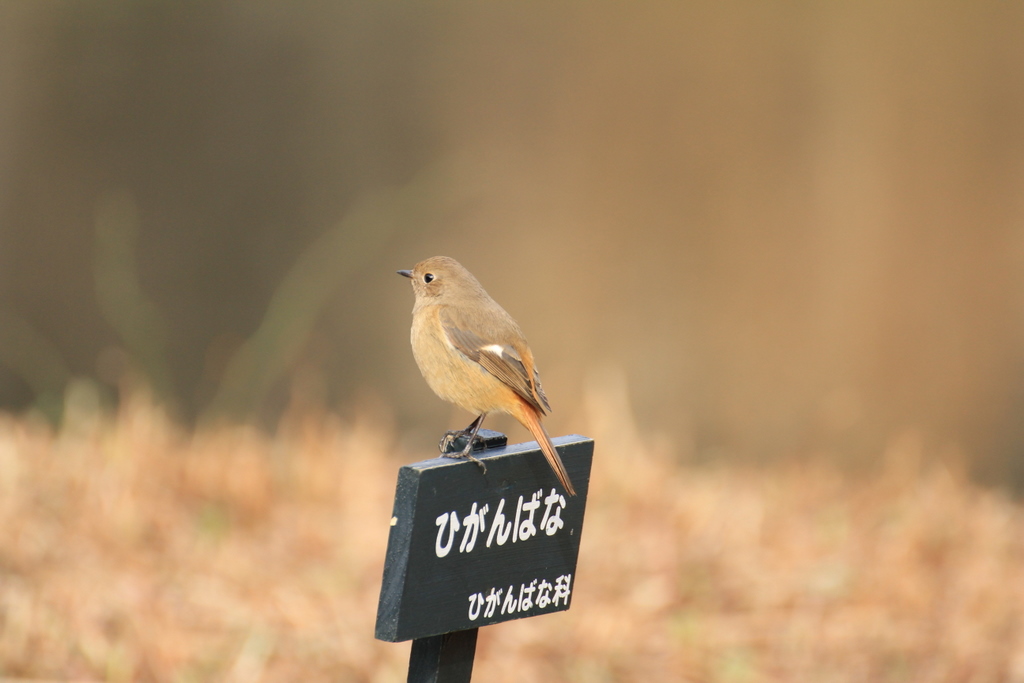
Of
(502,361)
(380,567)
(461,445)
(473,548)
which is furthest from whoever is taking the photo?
(380,567)

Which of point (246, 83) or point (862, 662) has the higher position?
point (246, 83)

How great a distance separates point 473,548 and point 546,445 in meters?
0.29

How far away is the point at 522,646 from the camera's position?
4.20 metres

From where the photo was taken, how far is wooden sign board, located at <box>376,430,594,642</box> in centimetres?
234

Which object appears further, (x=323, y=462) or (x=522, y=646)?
(x=323, y=462)

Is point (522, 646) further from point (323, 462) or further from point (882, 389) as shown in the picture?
point (882, 389)

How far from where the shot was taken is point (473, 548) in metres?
2.47

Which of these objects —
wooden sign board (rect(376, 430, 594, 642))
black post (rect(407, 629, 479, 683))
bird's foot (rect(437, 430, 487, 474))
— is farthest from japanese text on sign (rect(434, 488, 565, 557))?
black post (rect(407, 629, 479, 683))

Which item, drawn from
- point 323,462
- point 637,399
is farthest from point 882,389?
point 323,462

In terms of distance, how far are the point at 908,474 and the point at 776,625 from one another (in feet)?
6.32

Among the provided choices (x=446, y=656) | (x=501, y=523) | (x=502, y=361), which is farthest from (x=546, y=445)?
(x=446, y=656)

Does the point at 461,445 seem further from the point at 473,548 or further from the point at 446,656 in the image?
the point at 446,656

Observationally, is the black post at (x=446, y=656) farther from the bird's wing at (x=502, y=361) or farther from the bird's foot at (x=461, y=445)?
the bird's wing at (x=502, y=361)

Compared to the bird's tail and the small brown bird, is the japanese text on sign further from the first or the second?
the small brown bird
